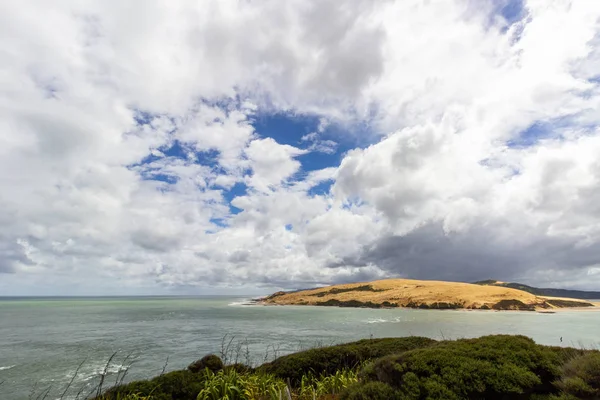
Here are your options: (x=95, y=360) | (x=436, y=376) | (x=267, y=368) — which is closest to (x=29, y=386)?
(x=95, y=360)

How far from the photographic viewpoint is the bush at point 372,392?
789 cm

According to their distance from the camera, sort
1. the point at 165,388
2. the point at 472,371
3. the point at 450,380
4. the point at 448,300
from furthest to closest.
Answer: the point at 448,300 < the point at 165,388 < the point at 472,371 < the point at 450,380

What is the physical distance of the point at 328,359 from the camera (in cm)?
1359

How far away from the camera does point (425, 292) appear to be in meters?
94.8

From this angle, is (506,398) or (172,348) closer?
(506,398)

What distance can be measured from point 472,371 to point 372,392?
7.99 feet

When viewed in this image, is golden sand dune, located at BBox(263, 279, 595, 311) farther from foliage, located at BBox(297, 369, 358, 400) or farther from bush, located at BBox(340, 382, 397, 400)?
bush, located at BBox(340, 382, 397, 400)

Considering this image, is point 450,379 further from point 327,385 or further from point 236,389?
point 236,389

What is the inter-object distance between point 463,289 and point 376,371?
95184 mm

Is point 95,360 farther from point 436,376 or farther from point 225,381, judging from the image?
point 436,376

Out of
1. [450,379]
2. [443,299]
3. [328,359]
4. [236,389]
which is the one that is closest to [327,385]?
[328,359]

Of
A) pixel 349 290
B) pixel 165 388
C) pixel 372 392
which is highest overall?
pixel 349 290

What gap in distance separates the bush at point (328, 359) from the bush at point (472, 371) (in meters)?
4.31

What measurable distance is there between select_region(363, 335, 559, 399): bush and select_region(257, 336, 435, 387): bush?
14.1 ft
